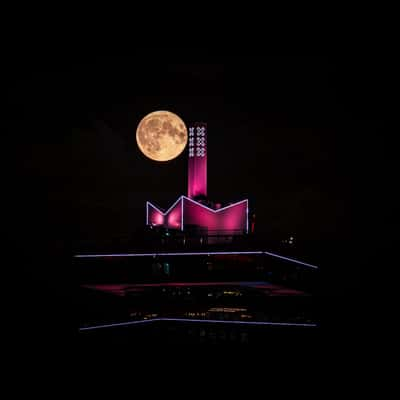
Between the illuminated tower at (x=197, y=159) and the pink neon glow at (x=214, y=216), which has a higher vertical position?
the illuminated tower at (x=197, y=159)

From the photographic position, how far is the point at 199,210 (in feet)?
133

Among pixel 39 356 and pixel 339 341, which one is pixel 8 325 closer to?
pixel 39 356

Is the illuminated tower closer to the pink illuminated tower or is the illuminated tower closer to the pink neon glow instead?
the pink illuminated tower

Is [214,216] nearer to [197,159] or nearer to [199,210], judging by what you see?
[199,210]

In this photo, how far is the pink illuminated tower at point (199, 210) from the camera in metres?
40.6

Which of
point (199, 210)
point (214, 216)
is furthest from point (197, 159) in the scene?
point (214, 216)

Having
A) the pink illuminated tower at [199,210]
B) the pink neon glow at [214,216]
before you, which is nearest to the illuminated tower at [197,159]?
the pink illuminated tower at [199,210]

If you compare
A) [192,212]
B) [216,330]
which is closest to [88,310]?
[216,330]

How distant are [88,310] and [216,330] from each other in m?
6.21

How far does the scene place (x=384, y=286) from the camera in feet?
108

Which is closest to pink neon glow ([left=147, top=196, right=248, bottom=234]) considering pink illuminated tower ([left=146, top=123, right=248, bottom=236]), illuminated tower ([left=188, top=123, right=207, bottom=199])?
pink illuminated tower ([left=146, top=123, right=248, bottom=236])

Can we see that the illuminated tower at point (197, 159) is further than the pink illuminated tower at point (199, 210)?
Yes

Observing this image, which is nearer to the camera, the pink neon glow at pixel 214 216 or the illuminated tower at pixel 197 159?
the pink neon glow at pixel 214 216

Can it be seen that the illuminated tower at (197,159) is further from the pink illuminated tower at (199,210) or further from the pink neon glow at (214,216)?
the pink neon glow at (214,216)
